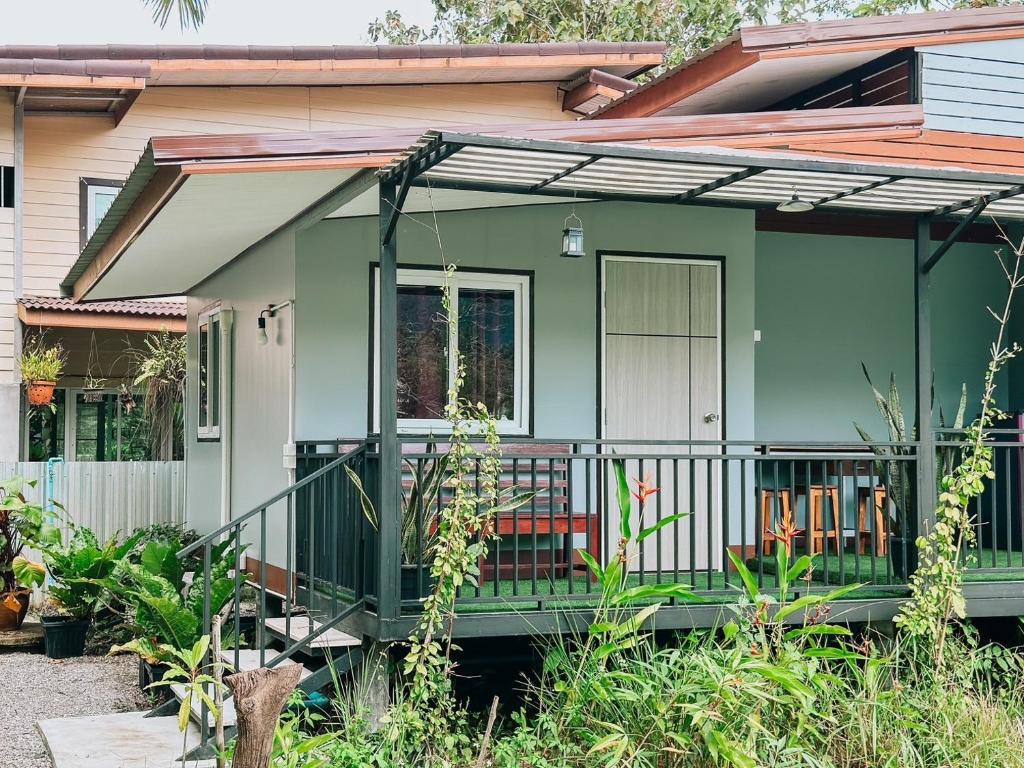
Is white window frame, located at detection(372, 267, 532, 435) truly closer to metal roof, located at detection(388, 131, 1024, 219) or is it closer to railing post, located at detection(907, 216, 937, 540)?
metal roof, located at detection(388, 131, 1024, 219)

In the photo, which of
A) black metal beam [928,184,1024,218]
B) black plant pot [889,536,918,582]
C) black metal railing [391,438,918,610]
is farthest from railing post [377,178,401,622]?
black metal beam [928,184,1024,218]

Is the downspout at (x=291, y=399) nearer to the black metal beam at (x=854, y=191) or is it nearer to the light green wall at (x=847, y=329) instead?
the black metal beam at (x=854, y=191)

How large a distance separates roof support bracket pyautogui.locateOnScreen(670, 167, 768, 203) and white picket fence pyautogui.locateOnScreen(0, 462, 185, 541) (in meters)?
6.94

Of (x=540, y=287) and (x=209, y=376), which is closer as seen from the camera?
(x=540, y=287)

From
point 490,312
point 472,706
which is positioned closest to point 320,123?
point 490,312

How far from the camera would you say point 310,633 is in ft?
21.5

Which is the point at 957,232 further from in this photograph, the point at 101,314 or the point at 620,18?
the point at 620,18

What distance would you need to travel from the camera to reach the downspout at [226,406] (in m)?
10.0

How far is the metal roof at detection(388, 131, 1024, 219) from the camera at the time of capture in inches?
230

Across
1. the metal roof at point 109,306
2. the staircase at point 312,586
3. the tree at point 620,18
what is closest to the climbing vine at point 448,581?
the staircase at point 312,586

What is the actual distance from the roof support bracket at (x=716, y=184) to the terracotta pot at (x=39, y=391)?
7.93m

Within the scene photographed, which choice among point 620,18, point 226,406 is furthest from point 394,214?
point 620,18

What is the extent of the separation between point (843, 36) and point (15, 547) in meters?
7.71

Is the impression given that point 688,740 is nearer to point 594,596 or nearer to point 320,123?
point 594,596
